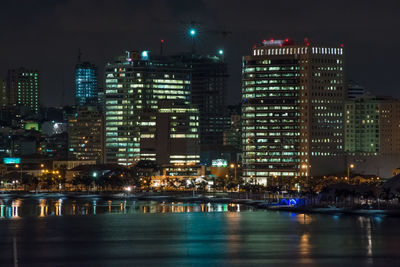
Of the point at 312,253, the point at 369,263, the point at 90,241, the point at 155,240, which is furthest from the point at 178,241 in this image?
the point at 369,263

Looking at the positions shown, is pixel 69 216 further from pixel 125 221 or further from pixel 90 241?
A: pixel 90 241

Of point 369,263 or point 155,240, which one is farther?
point 155,240

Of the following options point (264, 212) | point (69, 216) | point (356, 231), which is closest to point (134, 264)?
point (356, 231)

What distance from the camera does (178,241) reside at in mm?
122438

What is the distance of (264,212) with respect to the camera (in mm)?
183250

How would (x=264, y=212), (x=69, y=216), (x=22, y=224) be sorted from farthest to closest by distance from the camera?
(x=264, y=212) → (x=69, y=216) → (x=22, y=224)

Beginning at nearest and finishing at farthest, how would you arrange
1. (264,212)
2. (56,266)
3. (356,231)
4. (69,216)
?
1. (56,266)
2. (356,231)
3. (69,216)
4. (264,212)

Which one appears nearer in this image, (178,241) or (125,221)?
(178,241)

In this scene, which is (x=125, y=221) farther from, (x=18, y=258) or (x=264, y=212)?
(x=18, y=258)

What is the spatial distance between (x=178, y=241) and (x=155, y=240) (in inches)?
144

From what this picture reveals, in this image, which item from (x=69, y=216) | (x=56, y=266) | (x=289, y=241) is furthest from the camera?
(x=69, y=216)

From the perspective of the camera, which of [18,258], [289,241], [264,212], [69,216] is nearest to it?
[18,258]

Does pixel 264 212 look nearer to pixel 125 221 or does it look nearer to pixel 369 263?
pixel 125 221

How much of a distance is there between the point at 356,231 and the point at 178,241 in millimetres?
27468
